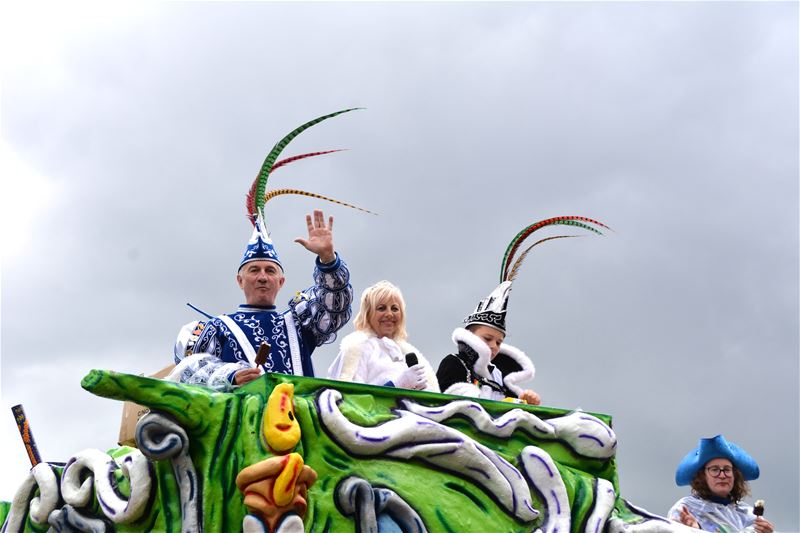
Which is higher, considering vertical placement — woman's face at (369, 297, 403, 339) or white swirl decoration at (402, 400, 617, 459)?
woman's face at (369, 297, 403, 339)

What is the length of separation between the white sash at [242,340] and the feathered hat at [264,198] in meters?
0.51

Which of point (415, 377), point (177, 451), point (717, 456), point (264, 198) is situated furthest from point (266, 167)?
point (717, 456)

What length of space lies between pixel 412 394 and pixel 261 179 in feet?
6.68

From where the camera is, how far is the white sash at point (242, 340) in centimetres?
602

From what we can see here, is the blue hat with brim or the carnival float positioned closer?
the carnival float

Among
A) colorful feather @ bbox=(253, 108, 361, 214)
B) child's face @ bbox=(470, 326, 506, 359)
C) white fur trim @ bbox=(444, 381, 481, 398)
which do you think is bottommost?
white fur trim @ bbox=(444, 381, 481, 398)

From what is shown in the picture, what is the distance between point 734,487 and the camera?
7363mm

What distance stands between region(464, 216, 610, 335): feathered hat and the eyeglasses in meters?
1.60

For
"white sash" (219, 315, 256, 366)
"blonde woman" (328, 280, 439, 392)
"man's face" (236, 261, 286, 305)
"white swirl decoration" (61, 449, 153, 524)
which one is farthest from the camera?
"blonde woman" (328, 280, 439, 392)

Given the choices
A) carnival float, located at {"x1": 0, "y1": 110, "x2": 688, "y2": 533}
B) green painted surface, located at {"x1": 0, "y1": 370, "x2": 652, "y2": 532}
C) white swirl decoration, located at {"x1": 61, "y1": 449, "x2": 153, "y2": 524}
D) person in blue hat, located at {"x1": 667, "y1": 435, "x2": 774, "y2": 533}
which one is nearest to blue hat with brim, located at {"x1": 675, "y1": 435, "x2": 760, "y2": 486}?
person in blue hat, located at {"x1": 667, "y1": 435, "x2": 774, "y2": 533}

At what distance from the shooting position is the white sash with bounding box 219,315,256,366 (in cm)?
602

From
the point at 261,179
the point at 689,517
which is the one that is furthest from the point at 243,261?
the point at 689,517

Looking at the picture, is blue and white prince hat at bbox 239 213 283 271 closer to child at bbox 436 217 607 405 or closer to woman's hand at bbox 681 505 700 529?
child at bbox 436 217 607 405

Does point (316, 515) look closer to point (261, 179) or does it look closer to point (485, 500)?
point (485, 500)
